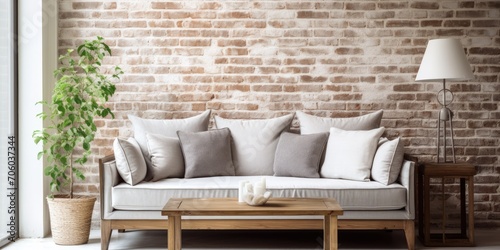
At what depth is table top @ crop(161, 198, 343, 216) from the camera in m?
3.47

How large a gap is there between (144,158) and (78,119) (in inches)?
24.6

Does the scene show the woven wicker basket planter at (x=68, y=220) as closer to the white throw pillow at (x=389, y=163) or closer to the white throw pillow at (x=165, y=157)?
the white throw pillow at (x=165, y=157)

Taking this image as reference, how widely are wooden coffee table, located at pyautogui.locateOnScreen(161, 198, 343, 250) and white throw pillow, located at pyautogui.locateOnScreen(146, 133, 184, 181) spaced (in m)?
0.91

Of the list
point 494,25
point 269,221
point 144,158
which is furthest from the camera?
point 494,25

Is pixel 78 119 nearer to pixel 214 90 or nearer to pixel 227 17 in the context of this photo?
pixel 214 90

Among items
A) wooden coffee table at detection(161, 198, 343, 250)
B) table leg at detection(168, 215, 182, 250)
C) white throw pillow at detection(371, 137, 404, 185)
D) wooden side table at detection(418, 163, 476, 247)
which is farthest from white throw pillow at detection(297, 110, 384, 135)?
table leg at detection(168, 215, 182, 250)

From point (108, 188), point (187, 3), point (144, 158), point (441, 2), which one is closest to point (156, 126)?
point (144, 158)

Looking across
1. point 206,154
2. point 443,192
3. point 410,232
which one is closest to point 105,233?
point 206,154

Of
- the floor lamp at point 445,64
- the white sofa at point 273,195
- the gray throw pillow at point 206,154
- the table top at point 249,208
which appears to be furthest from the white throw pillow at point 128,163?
the floor lamp at point 445,64

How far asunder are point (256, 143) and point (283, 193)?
770 mm

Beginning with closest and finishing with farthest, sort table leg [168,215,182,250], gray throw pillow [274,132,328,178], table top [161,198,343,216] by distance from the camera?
table top [161,198,343,216] < table leg [168,215,182,250] < gray throw pillow [274,132,328,178]

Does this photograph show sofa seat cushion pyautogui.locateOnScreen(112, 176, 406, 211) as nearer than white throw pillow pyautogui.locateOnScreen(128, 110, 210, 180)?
Yes

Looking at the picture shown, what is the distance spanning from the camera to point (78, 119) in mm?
4816

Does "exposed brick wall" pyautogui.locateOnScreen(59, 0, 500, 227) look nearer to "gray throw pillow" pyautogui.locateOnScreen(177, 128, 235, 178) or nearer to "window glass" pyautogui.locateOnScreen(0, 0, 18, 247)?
"gray throw pillow" pyautogui.locateOnScreen(177, 128, 235, 178)
